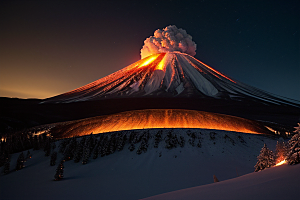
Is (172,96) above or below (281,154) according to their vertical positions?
above

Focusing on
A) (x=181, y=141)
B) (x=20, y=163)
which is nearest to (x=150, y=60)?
(x=181, y=141)

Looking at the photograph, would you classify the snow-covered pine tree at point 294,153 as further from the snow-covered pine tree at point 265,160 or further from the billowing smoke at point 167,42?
the billowing smoke at point 167,42

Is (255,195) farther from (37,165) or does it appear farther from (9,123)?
(9,123)

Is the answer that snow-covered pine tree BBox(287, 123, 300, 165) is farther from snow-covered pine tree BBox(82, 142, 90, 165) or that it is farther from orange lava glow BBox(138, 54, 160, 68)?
orange lava glow BBox(138, 54, 160, 68)

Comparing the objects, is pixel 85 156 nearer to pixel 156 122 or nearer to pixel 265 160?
pixel 156 122

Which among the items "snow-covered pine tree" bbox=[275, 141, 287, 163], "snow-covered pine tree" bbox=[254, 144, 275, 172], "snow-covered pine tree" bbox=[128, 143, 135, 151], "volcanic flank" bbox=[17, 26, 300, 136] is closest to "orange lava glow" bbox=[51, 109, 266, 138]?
"volcanic flank" bbox=[17, 26, 300, 136]

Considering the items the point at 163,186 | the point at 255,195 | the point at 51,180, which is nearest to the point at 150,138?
the point at 163,186
